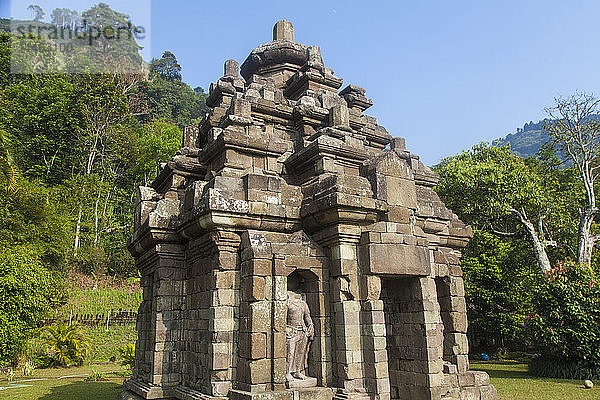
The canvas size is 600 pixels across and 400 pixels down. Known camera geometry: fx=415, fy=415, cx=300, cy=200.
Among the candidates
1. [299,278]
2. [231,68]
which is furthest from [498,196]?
[299,278]

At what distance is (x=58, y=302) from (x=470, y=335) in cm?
2255

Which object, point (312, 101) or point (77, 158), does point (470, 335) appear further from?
point (77, 158)

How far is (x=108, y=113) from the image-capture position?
1368 inches

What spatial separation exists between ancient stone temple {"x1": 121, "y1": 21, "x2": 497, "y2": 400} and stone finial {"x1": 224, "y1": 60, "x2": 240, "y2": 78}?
2577mm

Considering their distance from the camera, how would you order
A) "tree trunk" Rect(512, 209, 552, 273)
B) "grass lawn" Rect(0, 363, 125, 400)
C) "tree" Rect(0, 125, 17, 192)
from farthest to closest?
"tree" Rect(0, 125, 17, 192) < "tree trunk" Rect(512, 209, 552, 273) < "grass lawn" Rect(0, 363, 125, 400)

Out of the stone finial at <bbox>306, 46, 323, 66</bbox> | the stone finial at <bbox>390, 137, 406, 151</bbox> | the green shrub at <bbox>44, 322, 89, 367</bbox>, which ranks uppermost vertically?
the stone finial at <bbox>306, 46, 323, 66</bbox>

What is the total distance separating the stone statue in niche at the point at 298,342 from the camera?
19.2 feet

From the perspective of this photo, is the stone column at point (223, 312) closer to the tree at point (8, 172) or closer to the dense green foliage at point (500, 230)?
the dense green foliage at point (500, 230)

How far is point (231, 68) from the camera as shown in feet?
35.9

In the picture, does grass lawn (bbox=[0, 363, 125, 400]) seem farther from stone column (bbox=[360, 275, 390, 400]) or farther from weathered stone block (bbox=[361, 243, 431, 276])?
weathered stone block (bbox=[361, 243, 431, 276])

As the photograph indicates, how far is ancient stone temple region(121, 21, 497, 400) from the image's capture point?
19.0 ft

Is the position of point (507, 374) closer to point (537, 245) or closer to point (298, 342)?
point (537, 245)

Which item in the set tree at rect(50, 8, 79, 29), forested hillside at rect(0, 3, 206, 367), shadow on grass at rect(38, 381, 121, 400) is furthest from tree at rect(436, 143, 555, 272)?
tree at rect(50, 8, 79, 29)

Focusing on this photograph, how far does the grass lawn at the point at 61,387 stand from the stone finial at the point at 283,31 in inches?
Answer: 427
